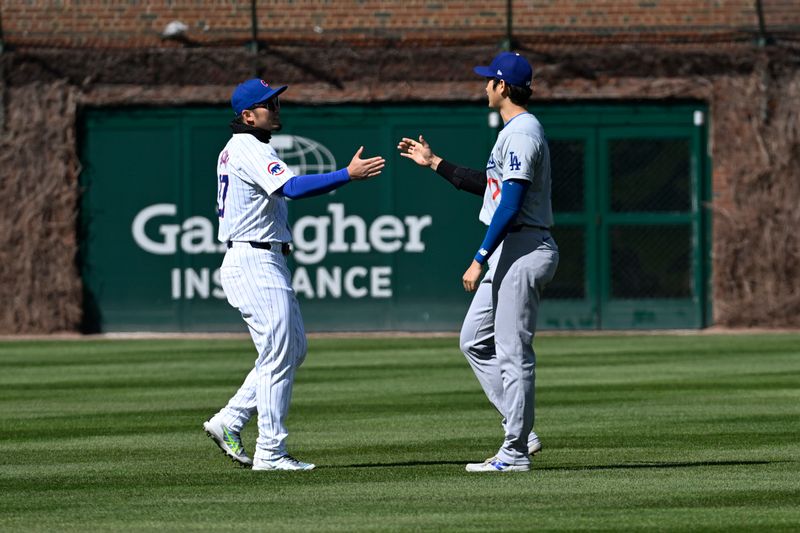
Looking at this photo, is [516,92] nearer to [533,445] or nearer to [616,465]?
[533,445]

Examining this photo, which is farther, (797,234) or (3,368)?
(797,234)

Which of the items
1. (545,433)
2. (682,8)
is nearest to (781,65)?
(682,8)

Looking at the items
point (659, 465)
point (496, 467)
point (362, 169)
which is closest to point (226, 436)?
point (496, 467)

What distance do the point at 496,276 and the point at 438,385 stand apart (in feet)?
18.7

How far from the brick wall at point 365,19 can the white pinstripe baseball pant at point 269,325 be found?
13795 millimetres

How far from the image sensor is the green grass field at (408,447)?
7254mm

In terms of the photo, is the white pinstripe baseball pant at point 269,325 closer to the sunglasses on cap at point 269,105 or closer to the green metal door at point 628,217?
the sunglasses on cap at point 269,105

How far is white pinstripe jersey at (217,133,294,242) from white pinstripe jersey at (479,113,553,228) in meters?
1.11

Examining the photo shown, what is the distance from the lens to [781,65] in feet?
71.5

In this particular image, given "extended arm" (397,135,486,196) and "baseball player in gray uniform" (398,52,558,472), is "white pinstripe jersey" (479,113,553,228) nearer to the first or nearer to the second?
"baseball player in gray uniform" (398,52,558,472)

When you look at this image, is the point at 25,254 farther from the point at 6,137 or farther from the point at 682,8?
the point at 682,8

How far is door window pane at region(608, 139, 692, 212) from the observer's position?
21.9 meters

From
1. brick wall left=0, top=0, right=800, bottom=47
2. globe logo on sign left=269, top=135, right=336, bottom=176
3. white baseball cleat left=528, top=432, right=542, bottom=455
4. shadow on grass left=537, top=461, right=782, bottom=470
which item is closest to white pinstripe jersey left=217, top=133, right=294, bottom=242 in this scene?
white baseball cleat left=528, top=432, right=542, bottom=455

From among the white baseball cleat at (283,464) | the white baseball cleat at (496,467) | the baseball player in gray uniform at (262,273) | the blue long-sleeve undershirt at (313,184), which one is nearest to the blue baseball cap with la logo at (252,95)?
the baseball player in gray uniform at (262,273)
